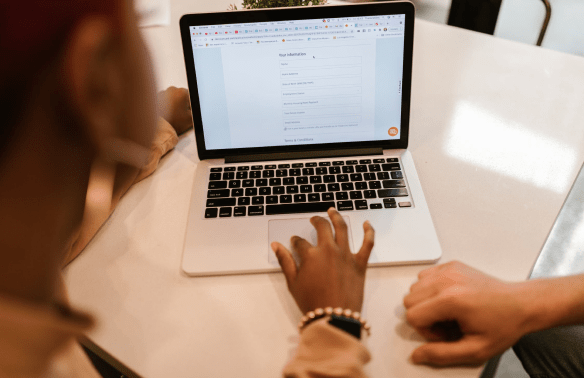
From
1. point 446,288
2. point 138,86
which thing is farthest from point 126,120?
point 446,288

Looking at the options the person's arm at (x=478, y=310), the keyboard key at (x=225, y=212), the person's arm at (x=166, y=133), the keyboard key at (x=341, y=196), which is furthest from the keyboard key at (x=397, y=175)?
the person's arm at (x=166, y=133)

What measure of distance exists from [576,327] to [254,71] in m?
0.79

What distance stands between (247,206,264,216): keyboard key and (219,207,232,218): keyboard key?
1.4 inches

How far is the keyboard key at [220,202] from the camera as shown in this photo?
0.73 metres

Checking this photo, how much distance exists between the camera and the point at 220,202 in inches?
28.9

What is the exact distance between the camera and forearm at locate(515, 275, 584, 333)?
545 millimetres

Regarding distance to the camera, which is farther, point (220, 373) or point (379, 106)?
point (379, 106)

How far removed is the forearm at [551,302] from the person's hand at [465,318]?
0.01 meters

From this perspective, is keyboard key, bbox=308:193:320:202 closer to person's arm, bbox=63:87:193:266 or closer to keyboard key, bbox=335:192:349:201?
keyboard key, bbox=335:192:349:201

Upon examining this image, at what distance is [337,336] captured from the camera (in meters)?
0.50

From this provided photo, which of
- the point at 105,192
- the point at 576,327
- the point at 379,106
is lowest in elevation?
the point at 576,327

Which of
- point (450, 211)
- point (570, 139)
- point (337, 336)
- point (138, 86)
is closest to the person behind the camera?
point (138, 86)

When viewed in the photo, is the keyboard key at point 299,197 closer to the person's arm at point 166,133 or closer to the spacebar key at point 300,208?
the spacebar key at point 300,208

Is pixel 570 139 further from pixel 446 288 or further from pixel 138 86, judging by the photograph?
pixel 138 86
